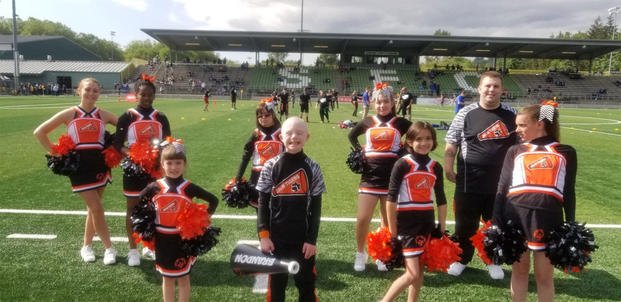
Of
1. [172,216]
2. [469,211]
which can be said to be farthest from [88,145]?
[469,211]

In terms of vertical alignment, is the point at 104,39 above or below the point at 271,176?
above

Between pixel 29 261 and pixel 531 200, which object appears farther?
pixel 29 261

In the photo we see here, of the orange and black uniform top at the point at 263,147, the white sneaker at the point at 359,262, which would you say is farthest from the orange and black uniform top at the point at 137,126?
the white sneaker at the point at 359,262

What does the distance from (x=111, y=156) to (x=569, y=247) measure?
4.02 metres

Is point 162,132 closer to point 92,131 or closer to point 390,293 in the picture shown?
point 92,131

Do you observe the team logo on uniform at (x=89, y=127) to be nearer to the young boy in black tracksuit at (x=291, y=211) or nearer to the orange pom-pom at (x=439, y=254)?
the young boy in black tracksuit at (x=291, y=211)

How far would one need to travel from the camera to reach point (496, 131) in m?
3.83

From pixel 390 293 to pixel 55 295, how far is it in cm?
277

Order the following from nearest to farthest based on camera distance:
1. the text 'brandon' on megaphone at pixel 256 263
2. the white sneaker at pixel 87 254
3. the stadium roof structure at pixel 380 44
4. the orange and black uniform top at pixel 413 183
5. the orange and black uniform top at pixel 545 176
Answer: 1. the text 'brandon' on megaphone at pixel 256 263
2. the orange and black uniform top at pixel 545 176
3. the orange and black uniform top at pixel 413 183
4. the white sneaker at pixel 87 254
5. the stadium roof structure at pixel 380 44

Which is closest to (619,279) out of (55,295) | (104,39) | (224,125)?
(55,295)

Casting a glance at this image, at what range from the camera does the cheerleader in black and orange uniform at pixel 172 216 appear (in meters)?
3.19

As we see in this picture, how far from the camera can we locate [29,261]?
4301 millimetres

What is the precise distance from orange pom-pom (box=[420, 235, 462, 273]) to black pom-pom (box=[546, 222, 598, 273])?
632 mm

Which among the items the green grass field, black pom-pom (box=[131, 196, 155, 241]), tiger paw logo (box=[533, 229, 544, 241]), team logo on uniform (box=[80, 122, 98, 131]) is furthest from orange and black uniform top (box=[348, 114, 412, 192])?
team logo on uniform (box=[80, 122, 98, 131])
